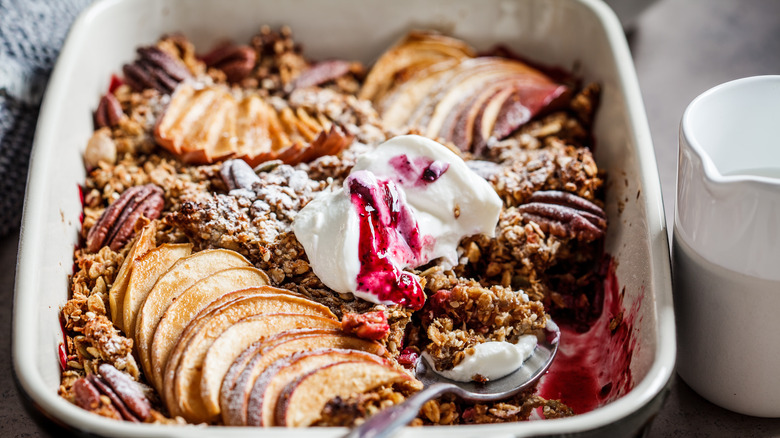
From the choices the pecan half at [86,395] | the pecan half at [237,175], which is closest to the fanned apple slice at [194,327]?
the pecan half at [86,395]

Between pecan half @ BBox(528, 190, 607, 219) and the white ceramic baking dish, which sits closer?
the white ceramic baking dish

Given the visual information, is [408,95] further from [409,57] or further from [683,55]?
[683,55]

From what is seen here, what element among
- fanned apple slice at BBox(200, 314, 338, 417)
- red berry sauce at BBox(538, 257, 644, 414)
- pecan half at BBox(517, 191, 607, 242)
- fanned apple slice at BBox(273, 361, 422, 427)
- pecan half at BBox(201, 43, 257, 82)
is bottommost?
red berry sauce at BBox(538, 257, 644, 414)

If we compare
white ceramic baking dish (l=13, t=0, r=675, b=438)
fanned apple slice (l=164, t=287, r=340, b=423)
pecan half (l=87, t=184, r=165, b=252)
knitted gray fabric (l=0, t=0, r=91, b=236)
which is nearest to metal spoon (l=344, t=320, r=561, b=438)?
white ceramic baking dish (l=13, t=0, r=675, b=438)

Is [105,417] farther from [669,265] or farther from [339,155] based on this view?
[669,265]

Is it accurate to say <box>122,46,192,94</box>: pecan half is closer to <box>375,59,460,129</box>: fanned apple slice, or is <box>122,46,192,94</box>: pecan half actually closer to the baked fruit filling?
the baked fruit filling

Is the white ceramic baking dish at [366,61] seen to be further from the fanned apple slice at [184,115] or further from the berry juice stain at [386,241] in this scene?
the berry juice stain at [386,241]
